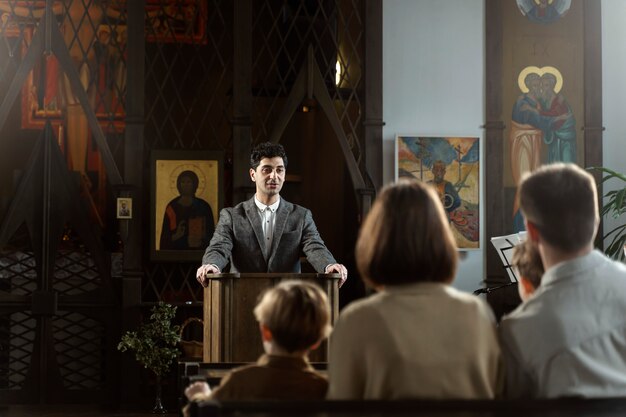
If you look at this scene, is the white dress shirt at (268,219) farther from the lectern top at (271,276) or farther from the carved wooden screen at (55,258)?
the carved wooden screen at (55,258)

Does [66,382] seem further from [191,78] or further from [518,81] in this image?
[518,81]

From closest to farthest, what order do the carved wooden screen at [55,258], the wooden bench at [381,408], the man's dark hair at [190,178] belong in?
the wooden bench at [381,408] → the carved wooden screen at [55,258] → the man's dark hair at [190,178]

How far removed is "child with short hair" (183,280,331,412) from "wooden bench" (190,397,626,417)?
0.28 meters

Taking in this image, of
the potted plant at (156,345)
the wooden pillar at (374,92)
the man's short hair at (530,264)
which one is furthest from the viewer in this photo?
the wooden pillar at (374,92)

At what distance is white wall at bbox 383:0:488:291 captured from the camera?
9438 mm

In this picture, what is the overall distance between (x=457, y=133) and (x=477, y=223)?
868mm

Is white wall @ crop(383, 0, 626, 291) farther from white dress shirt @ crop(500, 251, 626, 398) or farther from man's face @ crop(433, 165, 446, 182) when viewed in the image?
white dress shirt @ crop(500, 251, 626, 398)

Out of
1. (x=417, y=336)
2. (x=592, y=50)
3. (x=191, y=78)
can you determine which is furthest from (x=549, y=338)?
(x=191, y=78)

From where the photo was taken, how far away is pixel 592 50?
31.6ft

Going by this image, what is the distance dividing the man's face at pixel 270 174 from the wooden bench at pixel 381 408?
3806 millimetres

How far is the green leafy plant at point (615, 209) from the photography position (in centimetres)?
865

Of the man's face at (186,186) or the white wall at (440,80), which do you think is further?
the white wall at (440,80)

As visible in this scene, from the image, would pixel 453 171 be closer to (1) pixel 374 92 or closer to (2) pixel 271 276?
(1) pixel 374 92

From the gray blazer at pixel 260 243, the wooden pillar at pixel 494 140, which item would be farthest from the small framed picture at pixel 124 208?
the wooden pillar at pixel 494 140
